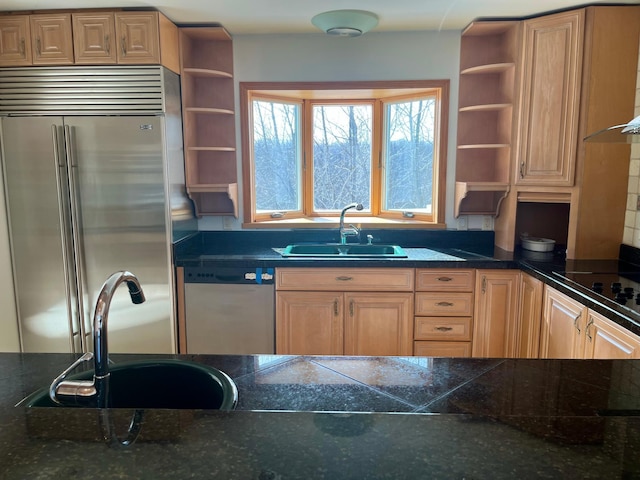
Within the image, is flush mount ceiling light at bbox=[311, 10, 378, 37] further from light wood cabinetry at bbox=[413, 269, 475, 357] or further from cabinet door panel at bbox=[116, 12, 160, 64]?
light wood cabinetry at bbox=[413, 269, 475, 357]

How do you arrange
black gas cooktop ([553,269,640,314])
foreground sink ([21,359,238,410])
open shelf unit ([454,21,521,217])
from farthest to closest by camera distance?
open shelf unit ([454,21,521,217]), black gas cooktop ([553,269,640,314]), foreground sink ([21,359,238,410])

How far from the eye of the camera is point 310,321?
2932 millimetres

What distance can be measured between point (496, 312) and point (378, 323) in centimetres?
75

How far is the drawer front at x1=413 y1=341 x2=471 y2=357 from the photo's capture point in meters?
2.95

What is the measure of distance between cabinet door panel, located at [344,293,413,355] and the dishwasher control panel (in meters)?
0.54

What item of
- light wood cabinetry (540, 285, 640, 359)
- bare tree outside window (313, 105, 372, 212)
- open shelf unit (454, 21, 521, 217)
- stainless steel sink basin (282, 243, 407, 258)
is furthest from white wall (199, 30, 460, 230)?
light wood cabinetry (540, 285, 640, 359)

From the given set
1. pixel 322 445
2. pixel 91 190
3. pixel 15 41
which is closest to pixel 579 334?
pixel 322 445

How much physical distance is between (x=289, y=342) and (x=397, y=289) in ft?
2.56

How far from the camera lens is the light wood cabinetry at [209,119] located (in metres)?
3.12

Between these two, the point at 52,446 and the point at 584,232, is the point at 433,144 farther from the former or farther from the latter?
the point at 52,446

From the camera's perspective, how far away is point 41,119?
9.01 ft

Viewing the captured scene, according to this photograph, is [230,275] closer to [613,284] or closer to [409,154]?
[409,154]

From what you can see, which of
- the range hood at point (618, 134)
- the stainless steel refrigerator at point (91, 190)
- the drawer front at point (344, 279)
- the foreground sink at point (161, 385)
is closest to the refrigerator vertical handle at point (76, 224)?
the stainless steel refrigerator at point (91, 190)

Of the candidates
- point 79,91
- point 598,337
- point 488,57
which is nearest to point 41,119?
point 79,91
